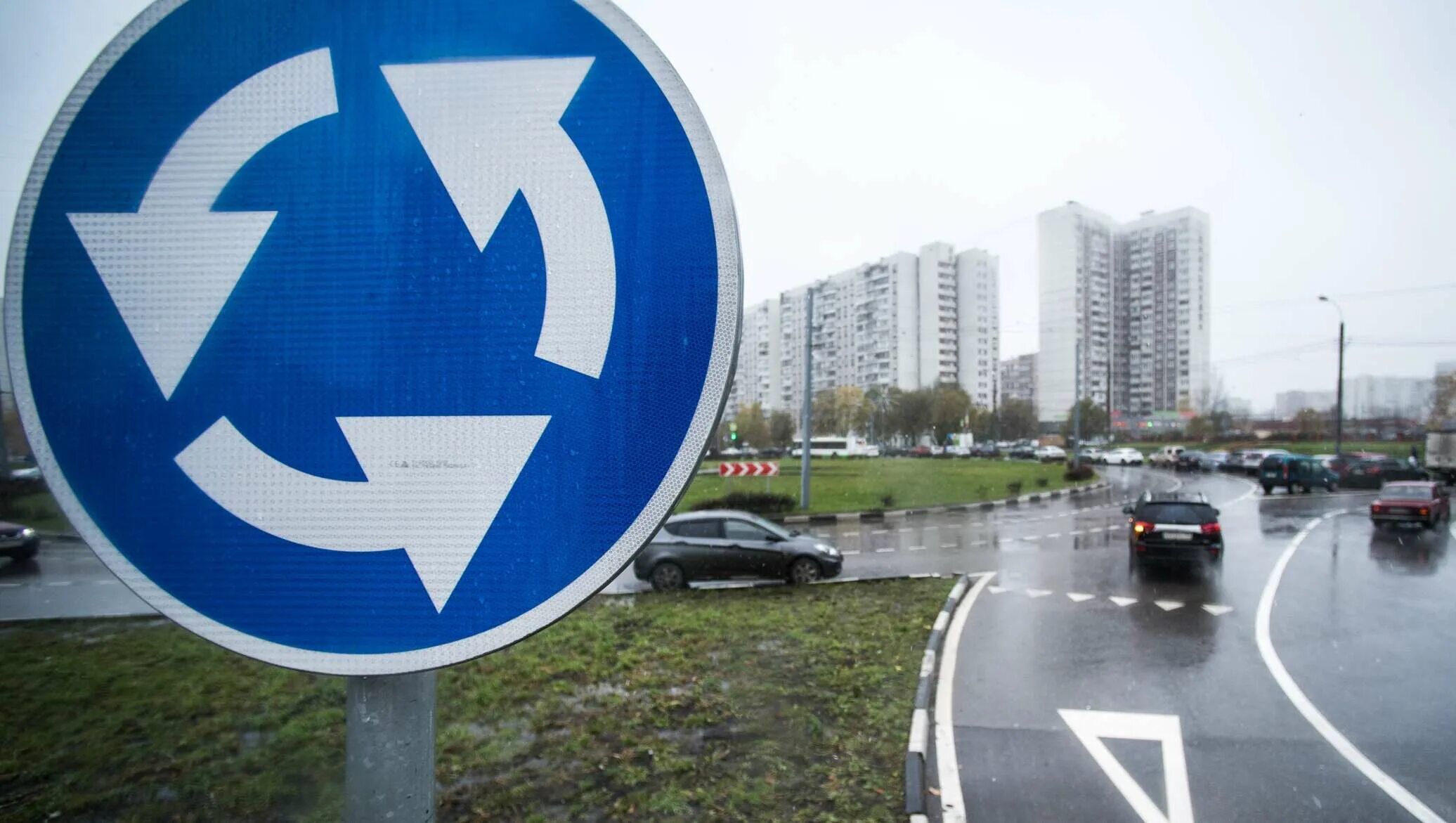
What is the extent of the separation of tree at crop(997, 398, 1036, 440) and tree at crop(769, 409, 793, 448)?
1664 cm

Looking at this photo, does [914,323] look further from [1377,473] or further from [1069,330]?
[1377,473]

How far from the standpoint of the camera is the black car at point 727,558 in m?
11.7

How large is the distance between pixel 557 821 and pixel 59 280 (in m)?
3.73

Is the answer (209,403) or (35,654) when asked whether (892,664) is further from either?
(35,654)

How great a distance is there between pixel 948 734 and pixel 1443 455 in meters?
43.2

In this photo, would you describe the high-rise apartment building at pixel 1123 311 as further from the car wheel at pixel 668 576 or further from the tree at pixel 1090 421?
the car wheel at pixel 668 576

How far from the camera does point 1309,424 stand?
48.0 metres

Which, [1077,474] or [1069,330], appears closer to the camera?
[1069,330]

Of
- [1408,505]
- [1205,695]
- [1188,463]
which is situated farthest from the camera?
[1188,463]

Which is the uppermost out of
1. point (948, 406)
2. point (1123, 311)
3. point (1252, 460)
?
point (1123, 311)

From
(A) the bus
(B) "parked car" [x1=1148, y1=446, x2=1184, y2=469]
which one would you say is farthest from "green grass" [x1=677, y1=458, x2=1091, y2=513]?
(B) "parked car" [x1=1148, y1=446, x2=1184, y2=469]

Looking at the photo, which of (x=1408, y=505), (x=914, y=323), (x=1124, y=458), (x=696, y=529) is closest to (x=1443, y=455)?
(x=1124, y=458)

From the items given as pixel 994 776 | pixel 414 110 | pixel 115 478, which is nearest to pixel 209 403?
pixel 115 478

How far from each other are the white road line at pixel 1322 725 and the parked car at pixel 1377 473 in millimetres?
28073
